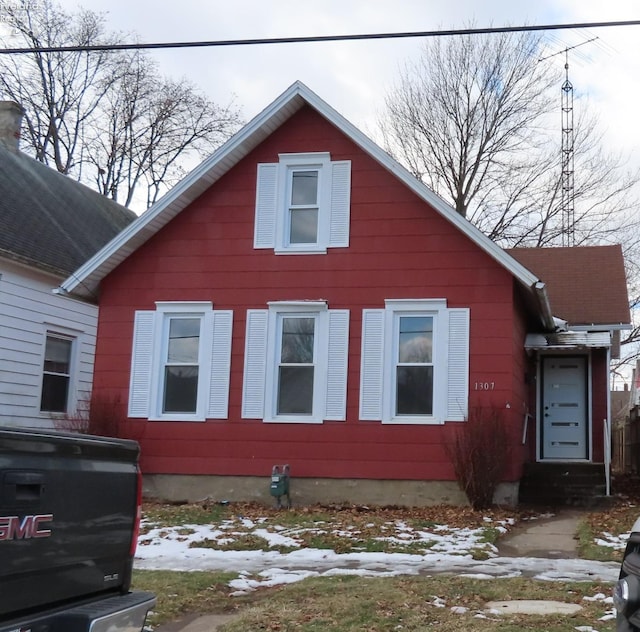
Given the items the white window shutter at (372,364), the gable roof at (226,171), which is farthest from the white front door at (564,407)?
the white window shutter at (372,364)

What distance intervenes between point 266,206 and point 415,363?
12.0 ft

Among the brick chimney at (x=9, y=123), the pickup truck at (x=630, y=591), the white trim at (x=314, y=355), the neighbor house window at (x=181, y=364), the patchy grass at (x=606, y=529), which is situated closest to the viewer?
the pickup truck at (x=630, y=591)

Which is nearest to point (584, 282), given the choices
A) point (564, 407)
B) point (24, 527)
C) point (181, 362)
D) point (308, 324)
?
point (564, 407)

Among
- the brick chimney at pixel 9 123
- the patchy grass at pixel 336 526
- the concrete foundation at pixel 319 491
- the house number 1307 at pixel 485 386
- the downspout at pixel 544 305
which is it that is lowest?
the patchy grass at pixel 336 526

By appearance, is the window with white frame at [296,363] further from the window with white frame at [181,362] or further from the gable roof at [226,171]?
the gable roof at [226,171]

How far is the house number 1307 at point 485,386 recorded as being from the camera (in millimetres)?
13203

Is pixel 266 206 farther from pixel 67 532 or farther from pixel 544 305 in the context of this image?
pixel 67 532

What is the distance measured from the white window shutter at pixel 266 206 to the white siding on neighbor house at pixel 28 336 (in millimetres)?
4758

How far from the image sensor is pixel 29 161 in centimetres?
2041

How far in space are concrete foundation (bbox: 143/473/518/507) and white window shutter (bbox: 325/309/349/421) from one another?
3.68 feet

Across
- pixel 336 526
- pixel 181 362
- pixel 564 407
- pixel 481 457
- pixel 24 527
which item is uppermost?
pixel 181 362

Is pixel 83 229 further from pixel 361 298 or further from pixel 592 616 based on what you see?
pixel 592 616

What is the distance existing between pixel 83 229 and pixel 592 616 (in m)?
16.4

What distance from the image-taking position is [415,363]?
13.6 meters
